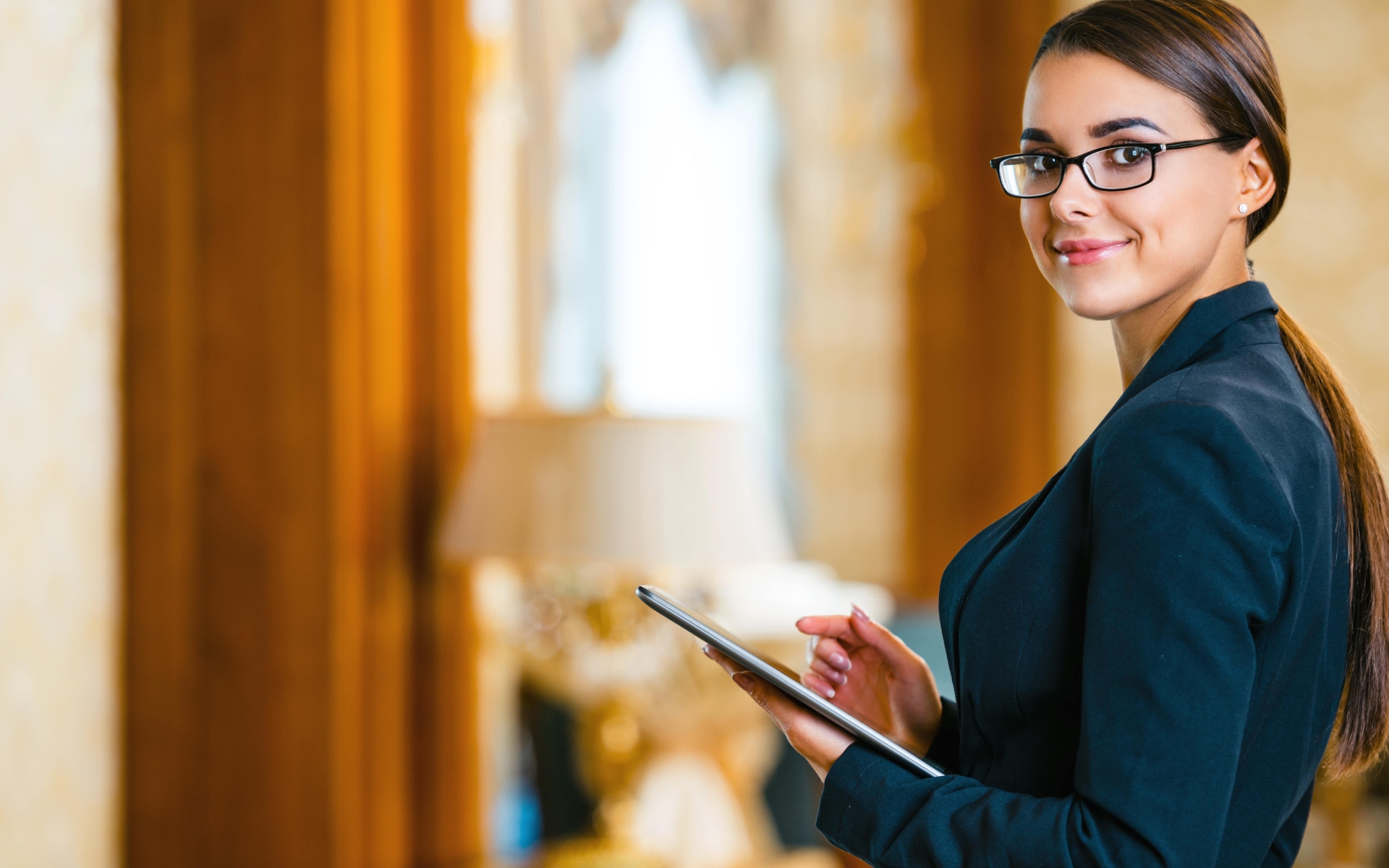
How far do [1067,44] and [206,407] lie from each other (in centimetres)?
176

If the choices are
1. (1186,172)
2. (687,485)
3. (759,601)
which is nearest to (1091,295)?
(1186,172)

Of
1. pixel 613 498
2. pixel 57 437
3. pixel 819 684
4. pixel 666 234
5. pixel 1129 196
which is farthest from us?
pixel 666 234

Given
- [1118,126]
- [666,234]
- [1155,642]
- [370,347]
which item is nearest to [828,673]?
[1155,642]

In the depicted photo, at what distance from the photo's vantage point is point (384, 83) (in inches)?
87.6

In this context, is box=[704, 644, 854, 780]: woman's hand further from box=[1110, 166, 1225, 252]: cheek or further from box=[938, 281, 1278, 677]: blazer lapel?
box=[1110, 166, 1225, 252]: cheek

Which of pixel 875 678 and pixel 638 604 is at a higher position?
pixel 875 678

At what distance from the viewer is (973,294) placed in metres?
3.69

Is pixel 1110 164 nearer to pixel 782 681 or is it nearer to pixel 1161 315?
pixel 1161 315

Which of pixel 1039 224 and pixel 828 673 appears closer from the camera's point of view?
pixel 1039 224

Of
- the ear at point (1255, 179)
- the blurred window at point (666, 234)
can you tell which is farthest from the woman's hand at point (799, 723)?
the blurred window at point (666, 234)

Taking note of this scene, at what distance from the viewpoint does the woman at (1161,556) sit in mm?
623

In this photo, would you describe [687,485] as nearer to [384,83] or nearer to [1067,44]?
[384,83]

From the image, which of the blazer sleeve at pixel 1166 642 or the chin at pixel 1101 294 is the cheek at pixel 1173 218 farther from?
the blazer sleeve at pixel 1166 642

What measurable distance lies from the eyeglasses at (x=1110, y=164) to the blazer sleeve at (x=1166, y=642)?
151 millimetres
